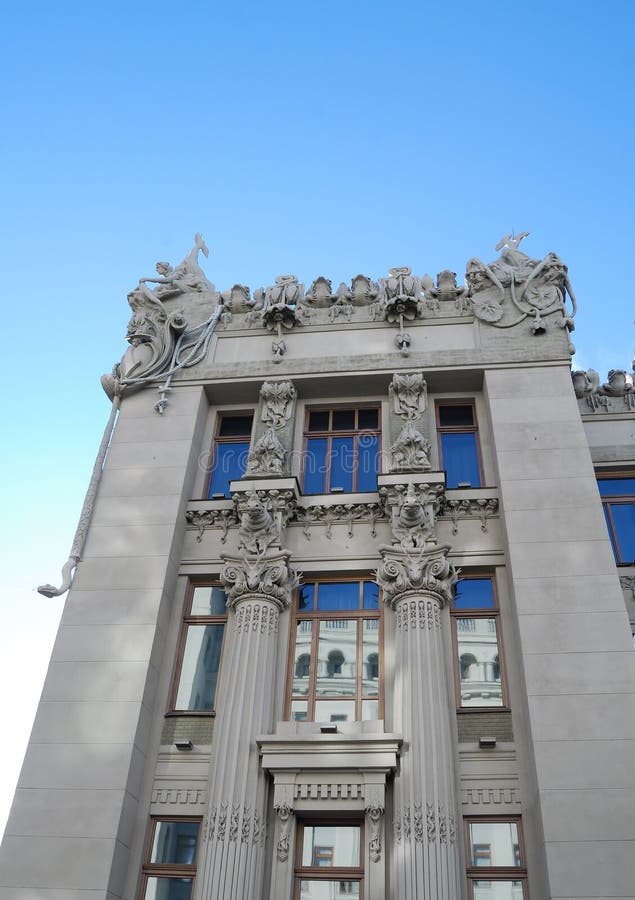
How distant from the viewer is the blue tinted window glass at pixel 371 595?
690 inches

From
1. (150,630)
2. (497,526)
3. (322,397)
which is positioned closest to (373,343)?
(322,397)


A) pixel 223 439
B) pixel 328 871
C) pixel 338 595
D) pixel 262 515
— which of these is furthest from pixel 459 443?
pixel 328 871

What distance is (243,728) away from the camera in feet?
50.3

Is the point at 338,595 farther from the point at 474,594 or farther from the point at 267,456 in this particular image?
the point at 267,456

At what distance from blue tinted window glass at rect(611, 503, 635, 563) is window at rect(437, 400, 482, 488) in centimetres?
366

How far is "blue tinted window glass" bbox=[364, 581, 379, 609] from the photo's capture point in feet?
57.5

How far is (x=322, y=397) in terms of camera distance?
2128cm

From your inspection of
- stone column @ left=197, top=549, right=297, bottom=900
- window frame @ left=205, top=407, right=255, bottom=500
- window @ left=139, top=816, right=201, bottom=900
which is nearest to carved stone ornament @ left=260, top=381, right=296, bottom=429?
window frame @ left=205, top=407, right=255, bottom=500

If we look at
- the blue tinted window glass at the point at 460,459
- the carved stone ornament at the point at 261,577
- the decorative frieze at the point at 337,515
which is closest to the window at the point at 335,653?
the carved stone ornament at the point at 261,577

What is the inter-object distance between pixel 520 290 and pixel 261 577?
1008 cm

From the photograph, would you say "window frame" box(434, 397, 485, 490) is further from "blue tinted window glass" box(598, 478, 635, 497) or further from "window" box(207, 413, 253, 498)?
"window" box(207, 413, 253, 498)

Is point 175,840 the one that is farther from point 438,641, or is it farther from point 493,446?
point 493,446

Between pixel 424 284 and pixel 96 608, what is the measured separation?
11.8 meters

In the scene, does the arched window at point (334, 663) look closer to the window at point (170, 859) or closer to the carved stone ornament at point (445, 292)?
the window at point (170, 859)
